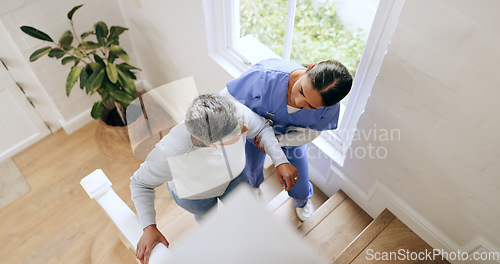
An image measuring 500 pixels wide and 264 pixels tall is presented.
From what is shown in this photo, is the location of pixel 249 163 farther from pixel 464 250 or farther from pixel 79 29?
pixel 79 29

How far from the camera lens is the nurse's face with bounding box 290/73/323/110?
49.9 inches

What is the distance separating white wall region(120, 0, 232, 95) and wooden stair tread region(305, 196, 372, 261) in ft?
3.45

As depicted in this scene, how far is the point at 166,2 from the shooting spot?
2.15m

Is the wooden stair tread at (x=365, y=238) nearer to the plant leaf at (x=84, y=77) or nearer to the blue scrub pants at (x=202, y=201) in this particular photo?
the blue scrub pants at (x=202, y=201)

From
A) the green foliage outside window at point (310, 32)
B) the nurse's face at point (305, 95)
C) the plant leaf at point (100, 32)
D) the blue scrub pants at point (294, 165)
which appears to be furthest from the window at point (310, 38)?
the plant leaf at point (100, 32)

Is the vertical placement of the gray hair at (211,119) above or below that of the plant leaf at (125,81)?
above

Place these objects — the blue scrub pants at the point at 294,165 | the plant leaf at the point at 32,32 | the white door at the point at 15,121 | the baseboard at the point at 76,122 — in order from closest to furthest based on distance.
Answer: the blue scrub pants at the point at 294,165 → the plant leaf at the point at 32,32 → the white door at the point at 15,121 → the baseboard at the point at 76,122

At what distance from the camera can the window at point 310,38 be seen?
56.9 inches

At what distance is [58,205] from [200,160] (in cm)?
186

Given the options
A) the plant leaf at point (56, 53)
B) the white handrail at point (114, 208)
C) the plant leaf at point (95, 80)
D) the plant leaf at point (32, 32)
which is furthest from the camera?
the plant leaf at point (95, 80)

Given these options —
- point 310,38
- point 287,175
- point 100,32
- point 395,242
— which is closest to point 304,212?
point 395,242

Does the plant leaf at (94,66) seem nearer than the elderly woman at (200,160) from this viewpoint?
Result: No

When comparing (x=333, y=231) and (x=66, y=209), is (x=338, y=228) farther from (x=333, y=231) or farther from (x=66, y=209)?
(x=66, y=209)

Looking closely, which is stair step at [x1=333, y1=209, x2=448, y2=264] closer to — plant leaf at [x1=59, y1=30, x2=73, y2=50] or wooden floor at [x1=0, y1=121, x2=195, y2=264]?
wooden floor at [x1=0, y1=121, x2=195, y2=264]
